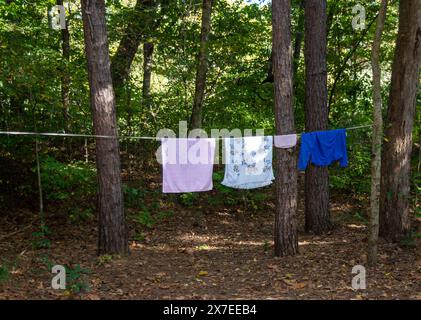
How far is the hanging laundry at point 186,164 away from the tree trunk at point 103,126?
108cm

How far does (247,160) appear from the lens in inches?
329

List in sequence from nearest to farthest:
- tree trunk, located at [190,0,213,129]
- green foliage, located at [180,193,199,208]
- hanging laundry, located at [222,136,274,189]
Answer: hanging laundry, located at [222,136,274,189], tree trunk, located at [190,0,213,129], green foliage, located at [180,193,199,208]

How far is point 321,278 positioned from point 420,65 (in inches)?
159

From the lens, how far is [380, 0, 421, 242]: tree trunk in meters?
7.51

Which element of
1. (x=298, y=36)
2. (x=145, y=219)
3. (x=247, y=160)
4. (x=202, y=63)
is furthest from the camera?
(x=298, y=36)

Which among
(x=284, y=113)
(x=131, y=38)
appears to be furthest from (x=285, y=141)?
Result: (x=131, y=38)

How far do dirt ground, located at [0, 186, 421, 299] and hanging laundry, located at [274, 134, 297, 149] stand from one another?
1.89m

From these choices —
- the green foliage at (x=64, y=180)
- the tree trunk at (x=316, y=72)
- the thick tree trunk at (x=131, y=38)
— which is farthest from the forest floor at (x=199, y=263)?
the thick tree trunk at (x=131, y=38)

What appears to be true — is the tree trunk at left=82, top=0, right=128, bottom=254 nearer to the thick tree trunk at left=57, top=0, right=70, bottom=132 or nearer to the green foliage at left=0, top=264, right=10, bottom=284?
the green foliage at left=0, top=264, right=10, bottom=284

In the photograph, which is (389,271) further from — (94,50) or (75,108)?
(75,108)

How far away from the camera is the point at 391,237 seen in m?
7.89

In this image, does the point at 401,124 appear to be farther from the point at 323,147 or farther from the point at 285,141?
the point at 285,141

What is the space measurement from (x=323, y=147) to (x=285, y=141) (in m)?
1.40

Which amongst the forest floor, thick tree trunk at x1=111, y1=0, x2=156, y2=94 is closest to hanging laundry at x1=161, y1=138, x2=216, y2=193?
the forest floor
